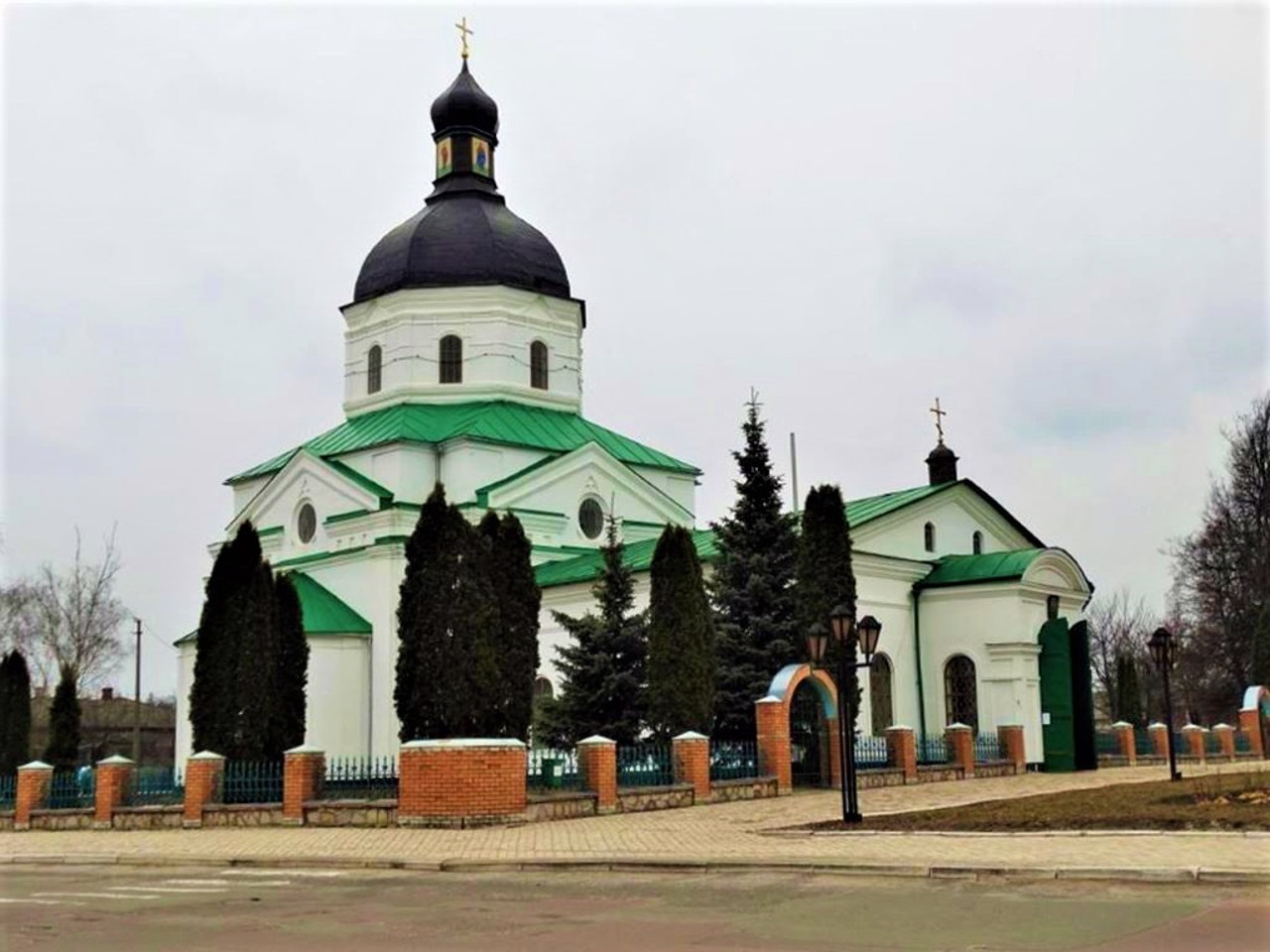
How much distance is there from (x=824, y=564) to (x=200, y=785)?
10.5m

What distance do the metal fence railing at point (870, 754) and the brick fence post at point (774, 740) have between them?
2.36m

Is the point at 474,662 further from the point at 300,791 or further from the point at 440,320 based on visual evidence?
the point at 440,320

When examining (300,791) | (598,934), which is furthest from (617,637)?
(598,934)

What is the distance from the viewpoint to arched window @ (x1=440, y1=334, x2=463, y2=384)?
34.0 meters

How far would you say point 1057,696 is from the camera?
2798 cm

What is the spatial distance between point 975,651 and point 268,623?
14806 millimetres

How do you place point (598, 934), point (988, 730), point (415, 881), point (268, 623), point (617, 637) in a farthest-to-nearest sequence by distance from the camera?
point (988, 730)
point (617, 637)
point (268, 623)
point (415, 881)
point (598, 934)

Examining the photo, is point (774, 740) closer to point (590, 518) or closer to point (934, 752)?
point (934, 752)

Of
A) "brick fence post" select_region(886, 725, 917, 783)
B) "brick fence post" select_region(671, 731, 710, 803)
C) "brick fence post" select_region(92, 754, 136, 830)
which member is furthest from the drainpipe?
"brick fence post" select_region(92, 754, 136, 830)

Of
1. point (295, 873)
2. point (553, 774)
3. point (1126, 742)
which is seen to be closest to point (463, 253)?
point (553, 774)

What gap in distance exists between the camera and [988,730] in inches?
1118

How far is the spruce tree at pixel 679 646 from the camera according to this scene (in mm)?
21422

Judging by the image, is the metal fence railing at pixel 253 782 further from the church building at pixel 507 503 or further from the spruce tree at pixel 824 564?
the spruce tree at pixel 824 564

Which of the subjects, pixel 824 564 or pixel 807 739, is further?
pixel 824 564
